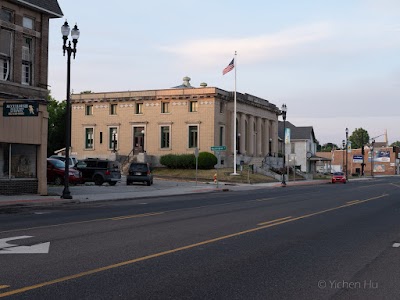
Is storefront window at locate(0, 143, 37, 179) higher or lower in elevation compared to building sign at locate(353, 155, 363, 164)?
lower

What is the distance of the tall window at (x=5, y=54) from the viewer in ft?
84.0

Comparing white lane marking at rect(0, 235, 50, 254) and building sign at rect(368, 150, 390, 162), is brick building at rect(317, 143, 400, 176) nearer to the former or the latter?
building sign at rect(368, 150, 390, 162)

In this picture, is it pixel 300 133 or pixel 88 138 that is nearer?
pixel 88 138

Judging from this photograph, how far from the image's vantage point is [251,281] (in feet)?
24.7

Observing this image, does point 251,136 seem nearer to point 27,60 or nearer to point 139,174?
point 139,174

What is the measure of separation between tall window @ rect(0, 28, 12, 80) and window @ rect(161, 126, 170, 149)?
3672 cm

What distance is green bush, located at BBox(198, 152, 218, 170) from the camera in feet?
190

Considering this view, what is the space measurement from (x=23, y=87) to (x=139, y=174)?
14223mm

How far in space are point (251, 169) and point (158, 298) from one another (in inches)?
2204

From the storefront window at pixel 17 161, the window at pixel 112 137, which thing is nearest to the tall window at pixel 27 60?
the storefront window at pixel 17 161

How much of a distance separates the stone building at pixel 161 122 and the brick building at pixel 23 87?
A: 1308 inches

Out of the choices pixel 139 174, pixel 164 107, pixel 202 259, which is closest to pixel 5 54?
pixel 139 174

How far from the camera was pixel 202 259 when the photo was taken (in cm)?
916

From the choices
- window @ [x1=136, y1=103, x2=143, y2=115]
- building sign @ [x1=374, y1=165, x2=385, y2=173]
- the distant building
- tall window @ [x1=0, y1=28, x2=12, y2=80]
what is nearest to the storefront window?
tall window @ [x1=0, y1=28, x2=12, y2=80]
